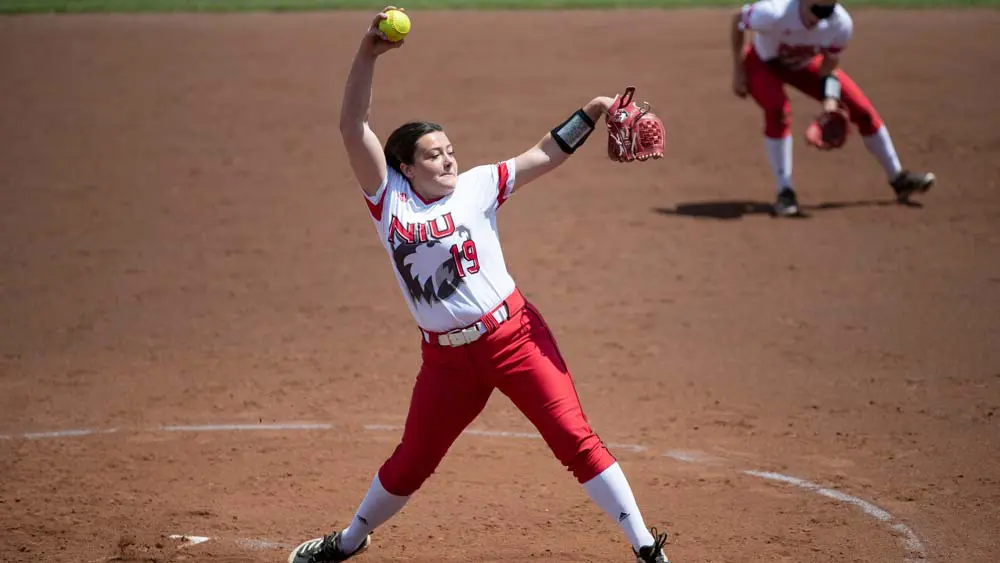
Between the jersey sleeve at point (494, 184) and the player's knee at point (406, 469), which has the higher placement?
the jersey sleeve at point (494, 184)

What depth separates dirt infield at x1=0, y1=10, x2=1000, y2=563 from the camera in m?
6.19

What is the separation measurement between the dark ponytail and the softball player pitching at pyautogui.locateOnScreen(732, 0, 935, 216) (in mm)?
6802

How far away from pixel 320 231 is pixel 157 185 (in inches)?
91.9

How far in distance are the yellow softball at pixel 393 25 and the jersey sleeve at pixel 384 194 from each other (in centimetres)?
55

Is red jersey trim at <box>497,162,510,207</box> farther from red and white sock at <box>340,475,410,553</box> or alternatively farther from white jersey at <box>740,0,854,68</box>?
white jersey at <box>740,0,854,68</box>

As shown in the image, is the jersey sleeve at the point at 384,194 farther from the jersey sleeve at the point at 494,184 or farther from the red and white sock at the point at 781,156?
the red and white sock at the point at 781,156

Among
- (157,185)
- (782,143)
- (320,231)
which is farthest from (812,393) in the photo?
(157,185)

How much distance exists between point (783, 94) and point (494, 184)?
24.0ft

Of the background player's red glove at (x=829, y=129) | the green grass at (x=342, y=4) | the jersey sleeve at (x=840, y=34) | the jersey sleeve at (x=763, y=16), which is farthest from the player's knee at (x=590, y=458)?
the green grass at (x=342, y=4)

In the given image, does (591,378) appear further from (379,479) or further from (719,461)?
(379,479)

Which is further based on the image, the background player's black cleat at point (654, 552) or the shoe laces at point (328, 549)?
the shoe laces at point (328, 549)

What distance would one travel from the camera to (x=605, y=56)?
17125 millimetres

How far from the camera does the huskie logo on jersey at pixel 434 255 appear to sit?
16.1 feet

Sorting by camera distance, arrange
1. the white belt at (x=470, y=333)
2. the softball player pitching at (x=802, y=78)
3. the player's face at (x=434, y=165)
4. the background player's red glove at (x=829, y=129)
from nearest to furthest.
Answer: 1. the white belt at (x=470, y=333)
2. the player's face at (x=434, y=165)
3. the background player's red glove at (x=829, y=129)
4. the softball player pitching at (x=802, y=78)
